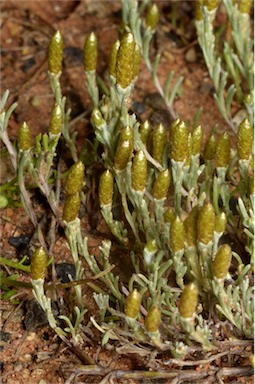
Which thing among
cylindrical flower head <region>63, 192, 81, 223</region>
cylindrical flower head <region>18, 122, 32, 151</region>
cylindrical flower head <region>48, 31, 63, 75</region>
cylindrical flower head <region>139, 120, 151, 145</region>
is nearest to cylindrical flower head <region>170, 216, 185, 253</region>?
cylindrical flower head <region>63, 192, 81, 223</region>

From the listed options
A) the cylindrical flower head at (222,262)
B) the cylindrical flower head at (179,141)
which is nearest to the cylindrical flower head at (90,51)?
the cylindrical flower head at (179,141)

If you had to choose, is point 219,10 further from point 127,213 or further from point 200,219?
point 200,219

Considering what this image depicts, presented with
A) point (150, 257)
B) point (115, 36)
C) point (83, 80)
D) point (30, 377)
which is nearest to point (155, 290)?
point (150, 257)

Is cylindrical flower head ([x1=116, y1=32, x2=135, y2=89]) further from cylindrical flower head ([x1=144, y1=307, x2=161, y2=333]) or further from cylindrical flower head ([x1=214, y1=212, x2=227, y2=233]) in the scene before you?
cylindrical flower head ([x1=144, y1=307, x2=161, y2=333])

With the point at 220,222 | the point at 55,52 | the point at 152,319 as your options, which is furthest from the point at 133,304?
the point at 55,52

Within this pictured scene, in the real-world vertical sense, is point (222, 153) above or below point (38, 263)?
above

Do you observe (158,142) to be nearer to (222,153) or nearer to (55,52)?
(222,153)

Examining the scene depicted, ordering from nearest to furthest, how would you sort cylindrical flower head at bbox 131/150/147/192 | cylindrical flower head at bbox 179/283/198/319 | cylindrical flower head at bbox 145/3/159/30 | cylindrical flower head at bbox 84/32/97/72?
cylindrical flower head at bbox 179/283/198/319
cylindrical flower head at bbox 131/150/147/192
cylindrical flower head at bbox 84/32/97/72
cylindrical flower head at bbox 145/3/159/30
